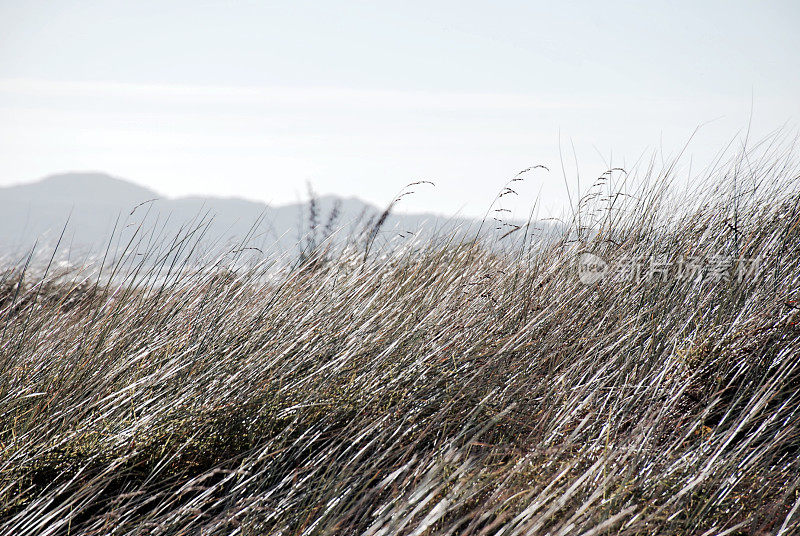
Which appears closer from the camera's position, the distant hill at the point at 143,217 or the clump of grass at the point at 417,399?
the clump of grass at the point at 417,399

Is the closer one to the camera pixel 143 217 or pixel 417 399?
pixel 417 399

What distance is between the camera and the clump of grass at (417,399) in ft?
4.14

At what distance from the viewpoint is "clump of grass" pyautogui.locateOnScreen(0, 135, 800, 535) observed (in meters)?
1.26

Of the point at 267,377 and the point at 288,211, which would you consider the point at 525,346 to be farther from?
the point at 288,211

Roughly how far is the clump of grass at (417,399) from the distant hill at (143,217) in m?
0.20

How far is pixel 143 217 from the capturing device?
2311mm

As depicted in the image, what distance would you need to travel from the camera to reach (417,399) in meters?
1.61

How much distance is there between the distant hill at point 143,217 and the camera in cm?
246

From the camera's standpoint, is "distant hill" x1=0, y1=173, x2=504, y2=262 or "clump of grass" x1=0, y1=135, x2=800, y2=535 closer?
"clump of grass" x1=0, y1=135, x2=800, y2=535

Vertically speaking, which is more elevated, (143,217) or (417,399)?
(143,217)

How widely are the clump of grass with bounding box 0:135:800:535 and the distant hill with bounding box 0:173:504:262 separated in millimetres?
196

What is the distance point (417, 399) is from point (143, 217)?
4.62 feet

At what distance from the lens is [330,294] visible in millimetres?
2195

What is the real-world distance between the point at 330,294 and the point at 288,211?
155ft
